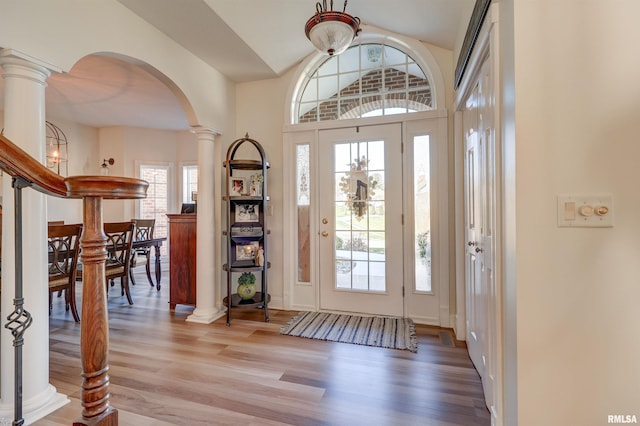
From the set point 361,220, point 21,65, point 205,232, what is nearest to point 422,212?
point 361,220

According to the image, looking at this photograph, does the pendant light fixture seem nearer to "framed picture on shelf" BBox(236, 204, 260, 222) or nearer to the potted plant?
"framed picture on shelf" BBox(236, 204, 260, 222)

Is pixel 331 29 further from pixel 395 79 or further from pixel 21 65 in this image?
pixel 21 65

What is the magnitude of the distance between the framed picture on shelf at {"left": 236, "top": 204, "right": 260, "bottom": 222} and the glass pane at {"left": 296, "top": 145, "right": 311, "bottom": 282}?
48 cm

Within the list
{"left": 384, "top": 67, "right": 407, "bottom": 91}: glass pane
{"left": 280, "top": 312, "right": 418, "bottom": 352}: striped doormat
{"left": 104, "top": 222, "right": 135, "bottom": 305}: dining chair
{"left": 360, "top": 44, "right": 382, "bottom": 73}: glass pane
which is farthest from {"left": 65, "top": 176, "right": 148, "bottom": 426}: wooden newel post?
{"left": 104, "top": 222, "right": 135, "bottom": 305}: dining chair

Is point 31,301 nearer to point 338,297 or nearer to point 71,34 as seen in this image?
point 71,34

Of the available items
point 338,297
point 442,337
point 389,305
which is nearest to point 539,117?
point 442,337

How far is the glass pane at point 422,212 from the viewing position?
3076mm

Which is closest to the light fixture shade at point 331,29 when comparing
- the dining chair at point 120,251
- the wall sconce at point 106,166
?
the dining chair at point 120,251

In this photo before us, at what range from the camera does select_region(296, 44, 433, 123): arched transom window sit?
3.19 m

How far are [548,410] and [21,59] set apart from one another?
9.92 ft

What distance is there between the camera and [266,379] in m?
2.08

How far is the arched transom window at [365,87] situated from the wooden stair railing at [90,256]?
115 inches

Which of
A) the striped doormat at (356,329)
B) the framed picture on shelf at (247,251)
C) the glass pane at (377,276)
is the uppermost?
the framed picture on shelf at (247,251)

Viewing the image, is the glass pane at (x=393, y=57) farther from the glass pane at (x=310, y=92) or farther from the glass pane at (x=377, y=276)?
the glass pane at (x=377, y=276)
